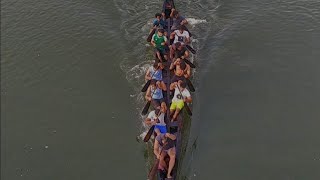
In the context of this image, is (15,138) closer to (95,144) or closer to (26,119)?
(26,119)

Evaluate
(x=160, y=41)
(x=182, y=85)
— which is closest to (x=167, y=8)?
(x=160, y=41)

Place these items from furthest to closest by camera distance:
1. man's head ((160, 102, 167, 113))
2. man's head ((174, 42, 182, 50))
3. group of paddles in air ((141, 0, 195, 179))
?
man's head ((174, 42, 182, 50)), man's head ((160, 102, 167, 113)), group of paddles in air ((141, 0, 195, 179))

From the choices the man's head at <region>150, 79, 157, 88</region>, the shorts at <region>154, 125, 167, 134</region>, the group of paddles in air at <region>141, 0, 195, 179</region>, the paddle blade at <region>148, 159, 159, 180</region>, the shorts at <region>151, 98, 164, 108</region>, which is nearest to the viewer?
the paddle blade at <region>148, 159, 159, 180</region>

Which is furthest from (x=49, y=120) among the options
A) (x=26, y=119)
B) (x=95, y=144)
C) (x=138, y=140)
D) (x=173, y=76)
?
(x=173, y=76)

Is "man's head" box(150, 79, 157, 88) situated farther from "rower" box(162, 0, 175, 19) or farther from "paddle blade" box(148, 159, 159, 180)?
"rower" box(162, 0, 175, 19)

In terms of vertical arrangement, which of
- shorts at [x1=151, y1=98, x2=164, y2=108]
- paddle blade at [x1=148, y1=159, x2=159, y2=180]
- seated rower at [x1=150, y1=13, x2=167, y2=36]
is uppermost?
seated rower at [x1=150, y1=13, x2=167, y2=36]

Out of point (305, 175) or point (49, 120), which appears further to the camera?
point (49, 120)

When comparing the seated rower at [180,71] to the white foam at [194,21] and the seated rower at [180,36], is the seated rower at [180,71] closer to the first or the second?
the seated rower at [180,36]

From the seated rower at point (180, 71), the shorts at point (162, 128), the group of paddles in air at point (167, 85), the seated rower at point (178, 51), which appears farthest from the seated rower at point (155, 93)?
the seated rower at point (178, 51)

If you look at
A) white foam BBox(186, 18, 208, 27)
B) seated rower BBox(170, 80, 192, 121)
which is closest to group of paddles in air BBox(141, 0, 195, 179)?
seated rower BBox(170, 80, 192, 121)
